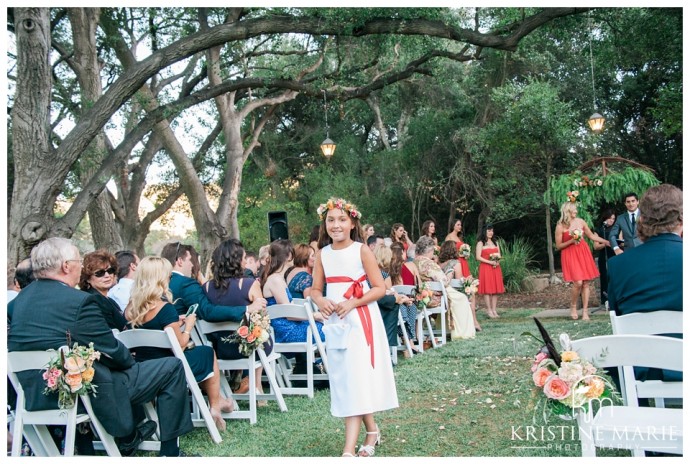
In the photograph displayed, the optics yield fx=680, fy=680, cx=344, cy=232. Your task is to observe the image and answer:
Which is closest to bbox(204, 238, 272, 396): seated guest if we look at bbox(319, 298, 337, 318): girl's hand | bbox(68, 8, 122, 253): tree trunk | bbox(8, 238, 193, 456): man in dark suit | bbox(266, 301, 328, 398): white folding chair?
bbox(266, 301, 328, 398): white folding chair

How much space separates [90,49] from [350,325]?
32.5 ft

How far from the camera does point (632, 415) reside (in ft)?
10.2

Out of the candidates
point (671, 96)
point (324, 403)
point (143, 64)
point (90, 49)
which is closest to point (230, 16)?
point (90, 49)

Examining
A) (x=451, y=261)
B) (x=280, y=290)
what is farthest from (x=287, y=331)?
(x=451, y=261)

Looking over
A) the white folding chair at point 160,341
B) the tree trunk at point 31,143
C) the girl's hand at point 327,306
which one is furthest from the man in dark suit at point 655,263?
the tree trunk at point 31,143

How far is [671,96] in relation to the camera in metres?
11.5

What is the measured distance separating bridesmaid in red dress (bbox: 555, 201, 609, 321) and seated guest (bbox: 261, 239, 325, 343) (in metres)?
5.48

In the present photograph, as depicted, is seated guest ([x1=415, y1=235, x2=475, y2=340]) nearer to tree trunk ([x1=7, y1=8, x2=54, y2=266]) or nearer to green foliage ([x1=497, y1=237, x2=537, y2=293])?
tree trunk ([x1=7, y1=8, x2=54, y2=266])

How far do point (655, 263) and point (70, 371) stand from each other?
3.17 metres

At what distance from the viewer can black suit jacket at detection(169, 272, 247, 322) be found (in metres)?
5.33

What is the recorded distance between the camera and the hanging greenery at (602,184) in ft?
40.6

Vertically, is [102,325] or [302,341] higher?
[102,325]

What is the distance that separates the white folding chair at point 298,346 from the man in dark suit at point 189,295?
488mm

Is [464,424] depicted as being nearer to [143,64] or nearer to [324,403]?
[324,403]
